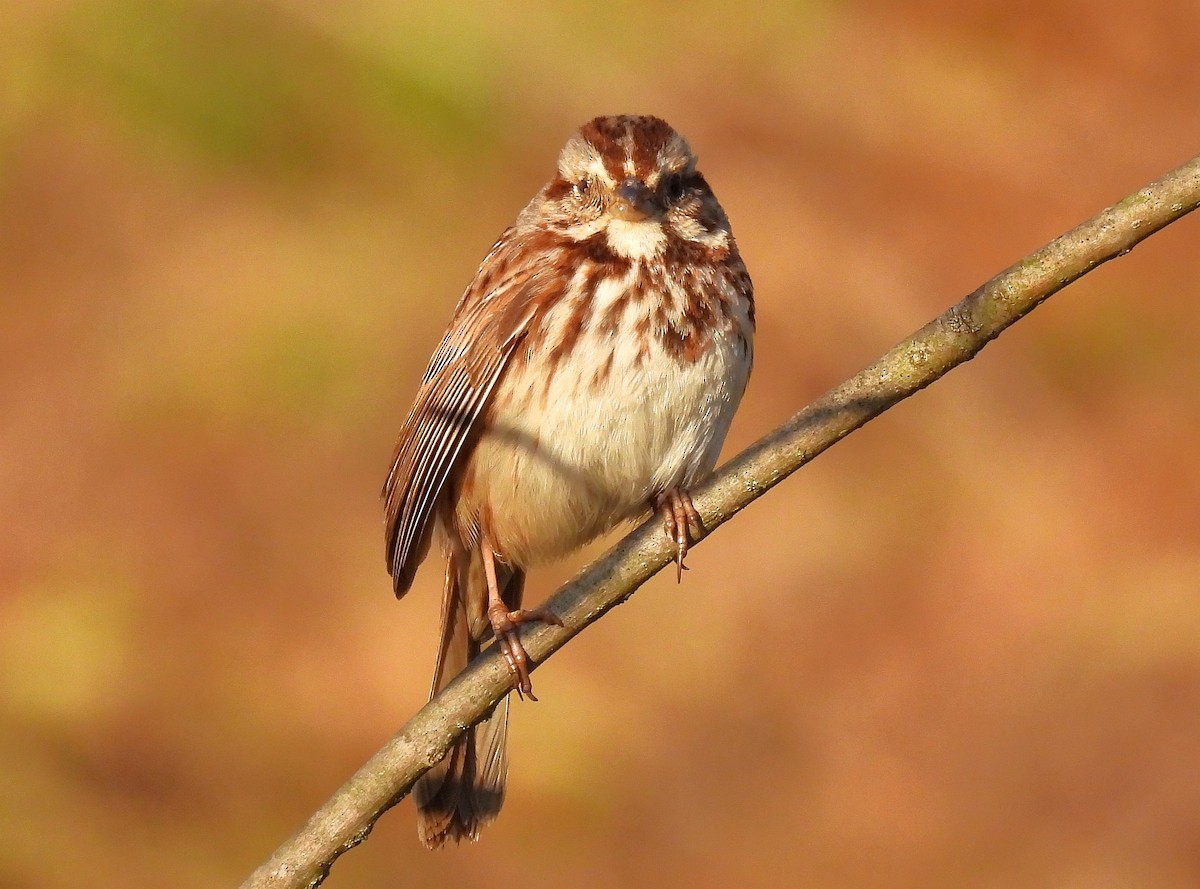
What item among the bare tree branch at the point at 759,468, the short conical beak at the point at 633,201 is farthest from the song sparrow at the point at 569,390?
the bare tree branch at the point at 759,468

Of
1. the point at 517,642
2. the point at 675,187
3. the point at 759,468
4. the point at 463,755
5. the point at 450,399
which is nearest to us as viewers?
the point at 759,468

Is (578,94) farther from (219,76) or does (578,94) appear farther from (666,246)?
(666,246)

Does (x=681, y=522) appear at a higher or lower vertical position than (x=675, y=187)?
lower

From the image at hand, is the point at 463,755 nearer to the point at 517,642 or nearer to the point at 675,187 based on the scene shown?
the point at 517,642

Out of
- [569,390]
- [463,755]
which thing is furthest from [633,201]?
[463,755]

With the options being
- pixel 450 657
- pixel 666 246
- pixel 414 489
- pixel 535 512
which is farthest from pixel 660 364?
pixel 450 657

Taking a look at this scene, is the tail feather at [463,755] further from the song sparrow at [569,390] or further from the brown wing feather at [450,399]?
the brown wing feather at [450,399]

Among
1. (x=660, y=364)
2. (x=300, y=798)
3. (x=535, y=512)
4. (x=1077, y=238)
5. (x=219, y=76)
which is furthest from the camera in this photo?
(x=219, y=76)

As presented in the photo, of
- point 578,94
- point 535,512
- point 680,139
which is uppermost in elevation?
point 578,94
